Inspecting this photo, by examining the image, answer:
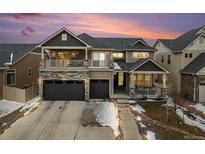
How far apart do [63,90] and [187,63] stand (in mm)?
10369

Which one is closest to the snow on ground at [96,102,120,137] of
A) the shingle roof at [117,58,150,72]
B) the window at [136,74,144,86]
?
the shingle roof at [117,58,150,72]

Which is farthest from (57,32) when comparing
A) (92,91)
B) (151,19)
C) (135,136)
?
(135,136)

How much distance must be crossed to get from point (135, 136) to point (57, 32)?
10408 millimetres

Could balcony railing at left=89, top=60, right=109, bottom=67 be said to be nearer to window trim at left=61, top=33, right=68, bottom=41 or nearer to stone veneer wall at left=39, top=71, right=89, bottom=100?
stone veneer wall at left=39, top=71, right=89, bottom=100

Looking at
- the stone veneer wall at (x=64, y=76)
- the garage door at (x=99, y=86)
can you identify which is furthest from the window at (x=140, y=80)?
the stone veneer wall at (x=64, y=76)

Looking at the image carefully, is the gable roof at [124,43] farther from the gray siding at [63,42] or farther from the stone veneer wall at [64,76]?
the stone veneer wall at [64,76]

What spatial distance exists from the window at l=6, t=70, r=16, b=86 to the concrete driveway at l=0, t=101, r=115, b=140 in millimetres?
5265

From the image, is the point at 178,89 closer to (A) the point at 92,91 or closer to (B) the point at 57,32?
(A) the point at 92,91

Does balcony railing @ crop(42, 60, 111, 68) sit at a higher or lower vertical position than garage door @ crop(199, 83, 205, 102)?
higher

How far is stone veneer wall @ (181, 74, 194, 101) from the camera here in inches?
791

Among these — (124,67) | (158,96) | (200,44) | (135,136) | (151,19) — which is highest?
(151,19)

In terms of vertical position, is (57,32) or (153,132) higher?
(57,32)

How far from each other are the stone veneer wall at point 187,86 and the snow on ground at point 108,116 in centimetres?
633

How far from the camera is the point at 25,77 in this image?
77.3 ft
